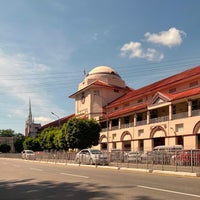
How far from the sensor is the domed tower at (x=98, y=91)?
217 ft

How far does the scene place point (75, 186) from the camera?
12.2 meters

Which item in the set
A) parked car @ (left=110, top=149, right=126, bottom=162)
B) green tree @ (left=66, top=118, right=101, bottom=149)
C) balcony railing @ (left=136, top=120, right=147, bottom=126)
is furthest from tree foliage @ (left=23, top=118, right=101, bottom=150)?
parked car @ (left=110, top=149, right=126, bottom=162)

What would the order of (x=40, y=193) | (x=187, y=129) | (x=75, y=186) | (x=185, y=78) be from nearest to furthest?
1. (x=40, y=193)
2. (x=75, y=186)
3. (x=187, y=129)
4. (x=185, y=78)

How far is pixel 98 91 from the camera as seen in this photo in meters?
66.9

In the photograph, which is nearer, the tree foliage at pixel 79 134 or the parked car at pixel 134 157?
the parked car at pixel 134 157

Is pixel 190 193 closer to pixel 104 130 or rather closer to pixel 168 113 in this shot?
pixel 168 113

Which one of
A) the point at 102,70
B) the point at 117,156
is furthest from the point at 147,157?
the point at 102,70

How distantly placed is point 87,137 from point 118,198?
4267 centimetres

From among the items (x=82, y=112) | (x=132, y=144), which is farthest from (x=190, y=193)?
(x=82, y=112)

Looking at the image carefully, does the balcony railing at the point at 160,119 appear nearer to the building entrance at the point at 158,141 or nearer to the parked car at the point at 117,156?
the building entrance at the point at 158,141

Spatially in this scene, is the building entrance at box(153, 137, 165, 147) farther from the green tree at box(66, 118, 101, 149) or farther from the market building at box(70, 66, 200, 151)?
the green tree at box(66, 118, 101, 149)

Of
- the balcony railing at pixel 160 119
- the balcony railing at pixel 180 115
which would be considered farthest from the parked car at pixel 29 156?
the balcony railing at pixel 180 115

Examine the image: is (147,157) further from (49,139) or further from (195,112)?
(49,139)

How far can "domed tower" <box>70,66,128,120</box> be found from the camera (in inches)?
2606
